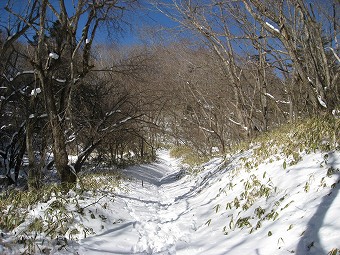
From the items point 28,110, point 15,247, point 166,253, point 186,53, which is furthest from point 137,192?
point 186,53

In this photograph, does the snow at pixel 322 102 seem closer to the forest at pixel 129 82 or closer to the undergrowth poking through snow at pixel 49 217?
the forest at pixel 129 82

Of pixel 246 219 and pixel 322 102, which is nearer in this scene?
pixel 246 219

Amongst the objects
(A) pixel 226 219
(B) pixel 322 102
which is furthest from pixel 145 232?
(B) pixel 322 102

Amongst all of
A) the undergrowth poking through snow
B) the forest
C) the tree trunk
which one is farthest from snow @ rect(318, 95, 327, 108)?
the tree trunk

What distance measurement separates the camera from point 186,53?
41.5ft

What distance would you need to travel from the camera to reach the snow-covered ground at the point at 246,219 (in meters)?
3.39

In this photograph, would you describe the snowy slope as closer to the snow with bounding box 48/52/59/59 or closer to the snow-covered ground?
the snow-covered ground

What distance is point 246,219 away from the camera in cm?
458

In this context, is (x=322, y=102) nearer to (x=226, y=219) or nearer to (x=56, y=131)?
(x=226, y=219)

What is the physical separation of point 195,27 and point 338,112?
159 inches

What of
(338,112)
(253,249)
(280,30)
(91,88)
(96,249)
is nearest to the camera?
(253,249)

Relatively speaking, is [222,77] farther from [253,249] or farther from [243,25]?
[253,249]

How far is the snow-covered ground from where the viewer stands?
11.1 feet

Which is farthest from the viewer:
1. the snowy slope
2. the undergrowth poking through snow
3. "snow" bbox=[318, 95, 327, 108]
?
"snow" bbox=[318, 95, 327, 108]
